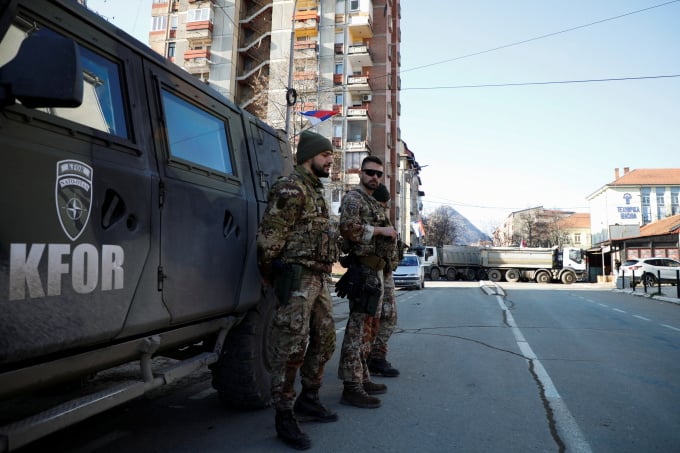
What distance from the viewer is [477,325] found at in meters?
9.26

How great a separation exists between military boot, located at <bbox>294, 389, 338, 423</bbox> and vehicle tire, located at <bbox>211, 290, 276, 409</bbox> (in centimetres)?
30

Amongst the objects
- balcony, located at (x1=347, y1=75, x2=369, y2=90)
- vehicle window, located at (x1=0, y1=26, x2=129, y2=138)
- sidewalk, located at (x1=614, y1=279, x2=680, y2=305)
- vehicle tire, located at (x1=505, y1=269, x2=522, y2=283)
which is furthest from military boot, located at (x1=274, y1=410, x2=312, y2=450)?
vehicle tire, located at (x1=505, y1=269, x2=522, y2=283)

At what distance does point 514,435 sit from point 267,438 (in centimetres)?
169

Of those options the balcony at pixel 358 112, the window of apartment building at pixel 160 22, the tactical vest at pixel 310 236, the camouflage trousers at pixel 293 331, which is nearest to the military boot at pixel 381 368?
the camouflage trousers at pixel 293 331

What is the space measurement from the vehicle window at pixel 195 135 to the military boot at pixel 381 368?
9.05 feet

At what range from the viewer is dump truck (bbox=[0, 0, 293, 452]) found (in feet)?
5.89

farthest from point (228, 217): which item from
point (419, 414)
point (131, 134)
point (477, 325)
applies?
point (477, 325)

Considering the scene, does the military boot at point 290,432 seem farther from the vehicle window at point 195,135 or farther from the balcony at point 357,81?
the balcony at point 357,81

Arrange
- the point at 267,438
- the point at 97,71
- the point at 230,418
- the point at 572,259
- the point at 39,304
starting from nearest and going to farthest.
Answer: the point at 39,304 < the point at 97,71 < the point at 267,438 < the point at 230,418 < the point at 572,259

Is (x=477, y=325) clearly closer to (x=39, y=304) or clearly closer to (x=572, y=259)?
(x=39, y=304)

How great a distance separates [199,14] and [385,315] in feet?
136

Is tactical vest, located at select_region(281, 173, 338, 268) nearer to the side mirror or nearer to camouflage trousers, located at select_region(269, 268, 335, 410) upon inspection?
camouflage trousers, located at select_region(269, 268, 335, 410)

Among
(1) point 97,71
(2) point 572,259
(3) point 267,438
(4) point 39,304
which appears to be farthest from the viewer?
(2) point 572,259

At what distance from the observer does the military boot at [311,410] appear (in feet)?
11.7
